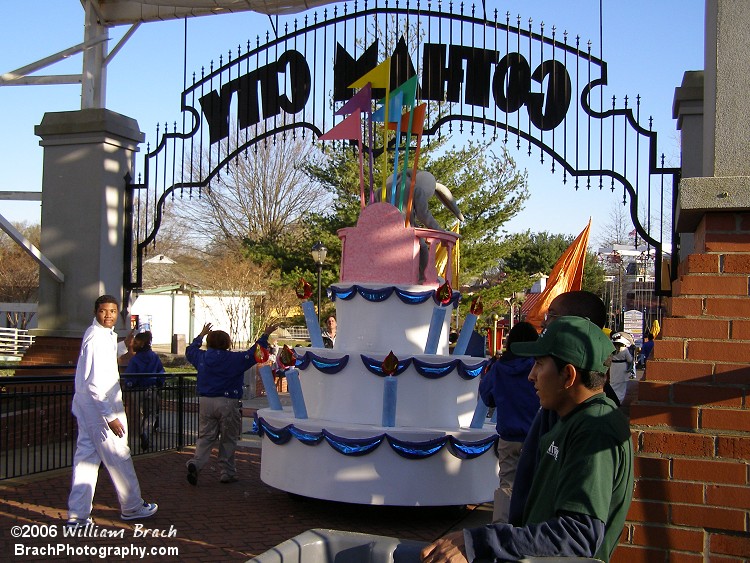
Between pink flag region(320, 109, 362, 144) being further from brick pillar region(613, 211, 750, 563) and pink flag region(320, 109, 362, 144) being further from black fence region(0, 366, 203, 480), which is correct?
brick pillar region(613, 211, 750, 563)

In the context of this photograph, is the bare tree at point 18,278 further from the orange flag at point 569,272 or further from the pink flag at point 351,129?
the pink flag at point 351,129

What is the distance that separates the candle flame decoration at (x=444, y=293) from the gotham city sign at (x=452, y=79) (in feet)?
11.1

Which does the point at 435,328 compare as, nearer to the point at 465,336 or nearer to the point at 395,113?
the point at 465,336

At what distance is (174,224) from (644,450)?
170 ft

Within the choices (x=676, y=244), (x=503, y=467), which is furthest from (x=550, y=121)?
(x=503, y=467)

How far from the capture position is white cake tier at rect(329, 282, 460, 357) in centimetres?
784

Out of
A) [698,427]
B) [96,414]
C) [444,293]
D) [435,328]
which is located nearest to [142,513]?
[96,414]

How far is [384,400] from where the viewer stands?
7.23m

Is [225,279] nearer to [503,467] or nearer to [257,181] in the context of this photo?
[257,181]

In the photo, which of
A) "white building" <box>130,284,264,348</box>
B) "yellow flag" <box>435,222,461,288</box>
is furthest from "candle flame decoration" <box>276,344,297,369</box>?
"white building" <box>130,284,264,348</box>

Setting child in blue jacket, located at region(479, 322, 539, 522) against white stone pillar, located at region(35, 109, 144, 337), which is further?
white stone pillar, located at region(35, 109, 144, 337)

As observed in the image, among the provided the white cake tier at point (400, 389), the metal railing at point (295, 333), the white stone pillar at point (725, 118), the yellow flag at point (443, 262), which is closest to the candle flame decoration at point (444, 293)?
the white cake tier at point (400, 389)

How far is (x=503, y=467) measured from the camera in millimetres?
6812

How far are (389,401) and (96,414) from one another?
2426 millimetres
